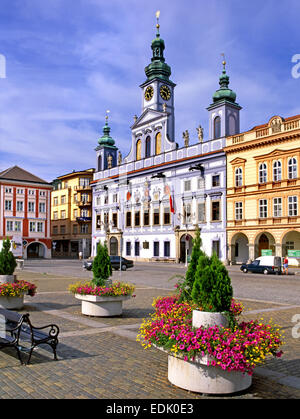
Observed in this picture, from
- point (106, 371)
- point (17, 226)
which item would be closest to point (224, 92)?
point (17, 226)

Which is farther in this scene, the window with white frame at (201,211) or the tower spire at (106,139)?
the tower spire at (106,139)

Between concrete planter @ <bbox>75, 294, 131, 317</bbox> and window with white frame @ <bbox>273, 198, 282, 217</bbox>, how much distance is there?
2973 cm

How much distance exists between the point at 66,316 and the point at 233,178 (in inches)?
1332

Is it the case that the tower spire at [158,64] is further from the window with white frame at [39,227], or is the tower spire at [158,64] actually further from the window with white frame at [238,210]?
the window with white frame at [39,227]

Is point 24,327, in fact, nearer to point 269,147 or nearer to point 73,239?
point 269,147

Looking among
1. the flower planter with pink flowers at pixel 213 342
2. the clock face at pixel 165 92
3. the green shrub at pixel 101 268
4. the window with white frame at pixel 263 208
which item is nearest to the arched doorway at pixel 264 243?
the window with white frame at pixel 263 208

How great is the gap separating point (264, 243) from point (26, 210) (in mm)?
39037

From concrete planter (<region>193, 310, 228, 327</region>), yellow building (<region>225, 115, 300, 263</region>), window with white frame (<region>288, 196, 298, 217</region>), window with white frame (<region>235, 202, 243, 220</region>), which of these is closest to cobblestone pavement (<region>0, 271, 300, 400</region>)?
concrete planter (<region>193, 310, 228, 327</region>)

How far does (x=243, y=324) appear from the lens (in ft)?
18.9

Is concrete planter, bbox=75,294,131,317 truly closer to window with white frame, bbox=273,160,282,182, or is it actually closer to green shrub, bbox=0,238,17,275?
green shrub, bbox=0,238,17,275

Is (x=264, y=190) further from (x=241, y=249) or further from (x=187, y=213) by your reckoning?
(x=187, y=213)

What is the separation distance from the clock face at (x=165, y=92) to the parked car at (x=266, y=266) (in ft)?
96.7

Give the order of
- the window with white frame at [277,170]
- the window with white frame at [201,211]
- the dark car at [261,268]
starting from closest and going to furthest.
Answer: the dark car at [261,268]
the window with white frame at [277,170]
the window with white frame at [201,211]

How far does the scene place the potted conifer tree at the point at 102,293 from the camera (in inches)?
432
